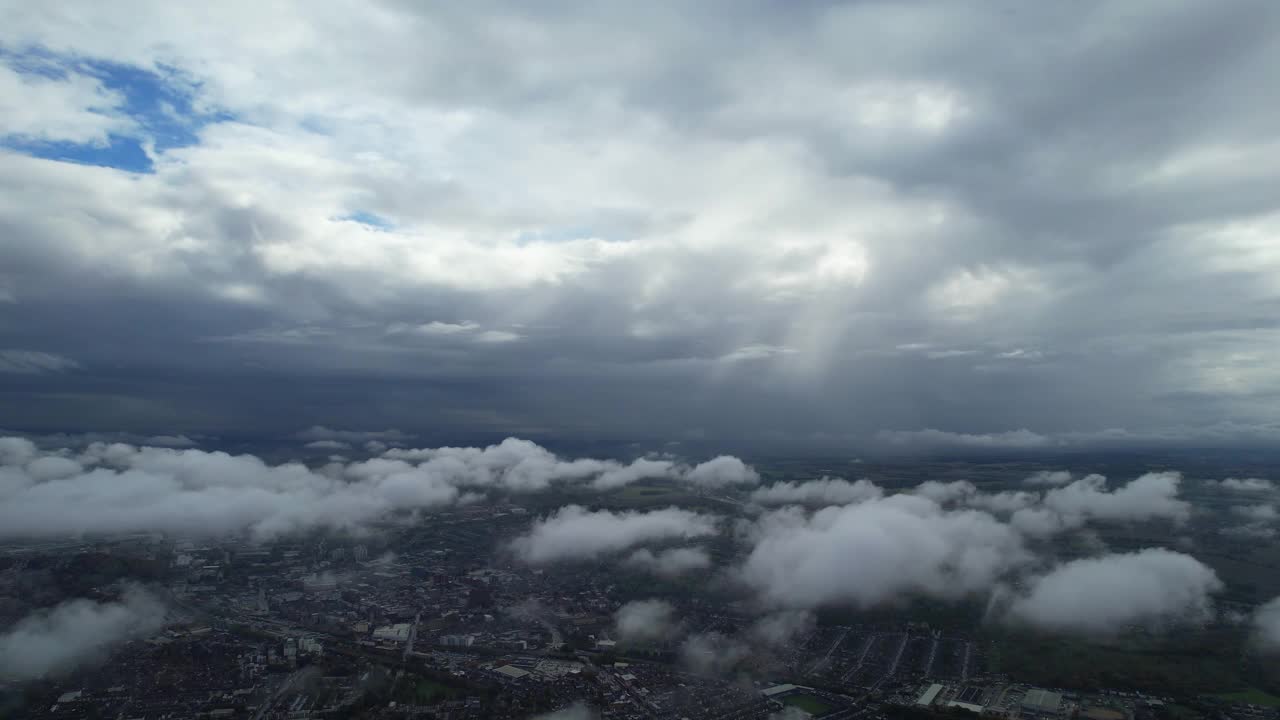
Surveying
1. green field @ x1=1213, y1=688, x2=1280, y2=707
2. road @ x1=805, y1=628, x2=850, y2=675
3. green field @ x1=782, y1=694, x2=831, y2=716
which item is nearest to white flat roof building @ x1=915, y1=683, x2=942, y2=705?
green field @ x1=782, y1=694, x2=831, y2=716

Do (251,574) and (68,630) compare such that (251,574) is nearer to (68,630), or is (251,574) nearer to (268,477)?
(68,630)

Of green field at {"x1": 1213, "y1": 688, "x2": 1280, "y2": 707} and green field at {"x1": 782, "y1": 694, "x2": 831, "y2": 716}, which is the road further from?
green field at {"x1": 1213, "y1": 688, "x2": 1280, "y2": 707}

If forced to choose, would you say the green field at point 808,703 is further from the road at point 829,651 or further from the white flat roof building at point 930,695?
the white flat roof building at point 930,695

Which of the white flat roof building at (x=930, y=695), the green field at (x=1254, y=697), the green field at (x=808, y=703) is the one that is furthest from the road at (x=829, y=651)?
the green field at (x=1254, y=697)

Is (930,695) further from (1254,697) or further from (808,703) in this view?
(1254,697)

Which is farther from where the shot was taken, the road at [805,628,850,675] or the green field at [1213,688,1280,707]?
the road at [805,628,850,675]

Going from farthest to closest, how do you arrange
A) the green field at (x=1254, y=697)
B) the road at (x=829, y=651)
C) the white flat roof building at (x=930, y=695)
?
the road at (x=829, y=651) < the white flat roof building at (x=930, y=695) < the green field at (x=1254, y=697)
